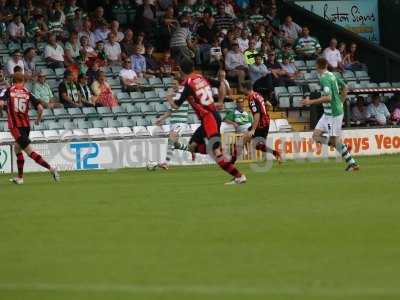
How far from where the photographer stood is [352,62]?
34.7 metres

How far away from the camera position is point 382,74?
35469 millimetres

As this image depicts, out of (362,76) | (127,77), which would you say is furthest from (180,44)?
(362,76)

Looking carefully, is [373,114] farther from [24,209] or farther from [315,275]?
[315,275]

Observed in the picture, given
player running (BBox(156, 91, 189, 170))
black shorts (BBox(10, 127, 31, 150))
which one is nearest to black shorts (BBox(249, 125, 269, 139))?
player running (BBox(156, 91, 189, 170))

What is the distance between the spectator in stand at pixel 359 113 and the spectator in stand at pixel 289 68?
1.83 meters

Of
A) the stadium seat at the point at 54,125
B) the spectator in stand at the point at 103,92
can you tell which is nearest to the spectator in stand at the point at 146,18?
the spectator in stand at the point at 103,92

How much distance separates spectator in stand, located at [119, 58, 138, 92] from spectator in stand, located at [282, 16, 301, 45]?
6086mm

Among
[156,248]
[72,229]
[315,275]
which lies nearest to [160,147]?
[72,229]

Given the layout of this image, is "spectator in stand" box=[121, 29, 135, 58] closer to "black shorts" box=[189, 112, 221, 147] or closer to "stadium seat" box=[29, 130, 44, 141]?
"stadium seat" box=[29, 130, 44, 141]

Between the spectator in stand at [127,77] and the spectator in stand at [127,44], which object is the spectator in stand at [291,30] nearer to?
the spectator in stand at [127,44]

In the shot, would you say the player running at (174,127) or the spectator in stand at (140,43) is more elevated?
the spectator in stand at (140,43)

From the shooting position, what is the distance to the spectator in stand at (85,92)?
93.4ft

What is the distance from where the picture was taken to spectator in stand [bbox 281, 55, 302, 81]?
1288 inches

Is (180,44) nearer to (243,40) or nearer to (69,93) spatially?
(243,40)
